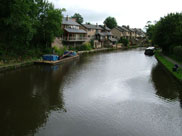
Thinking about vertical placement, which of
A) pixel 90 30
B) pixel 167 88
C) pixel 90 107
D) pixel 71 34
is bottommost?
pixel 90 107

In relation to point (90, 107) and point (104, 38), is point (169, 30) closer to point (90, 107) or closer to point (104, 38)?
point (90, 107)

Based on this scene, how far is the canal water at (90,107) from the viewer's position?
11.5 m

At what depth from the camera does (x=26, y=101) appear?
16328 millimetres

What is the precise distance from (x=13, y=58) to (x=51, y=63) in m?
6.99

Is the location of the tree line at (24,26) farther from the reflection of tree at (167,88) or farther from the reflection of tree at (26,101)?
the reflection of tree at (167,88)

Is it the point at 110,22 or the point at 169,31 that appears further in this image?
the point at 110,22

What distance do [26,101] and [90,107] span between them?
596 centimetres

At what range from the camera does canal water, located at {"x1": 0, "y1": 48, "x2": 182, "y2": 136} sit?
11523 millimetres

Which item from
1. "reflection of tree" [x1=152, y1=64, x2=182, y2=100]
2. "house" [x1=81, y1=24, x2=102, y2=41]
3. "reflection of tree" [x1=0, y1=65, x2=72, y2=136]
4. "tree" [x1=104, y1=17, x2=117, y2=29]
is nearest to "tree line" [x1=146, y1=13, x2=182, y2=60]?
"reflection of tree" [x1=152, y1=64, x2=182, y2=100]

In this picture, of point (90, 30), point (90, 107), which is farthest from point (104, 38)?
point (90, 107)

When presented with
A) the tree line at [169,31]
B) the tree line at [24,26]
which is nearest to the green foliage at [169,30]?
the tree line at [169,31]

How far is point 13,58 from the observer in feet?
108

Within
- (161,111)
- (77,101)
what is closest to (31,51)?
(77,101)

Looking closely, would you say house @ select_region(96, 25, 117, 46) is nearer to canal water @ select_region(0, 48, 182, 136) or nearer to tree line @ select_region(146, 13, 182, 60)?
tree line @ select_region(146, 13, 182, 60)
